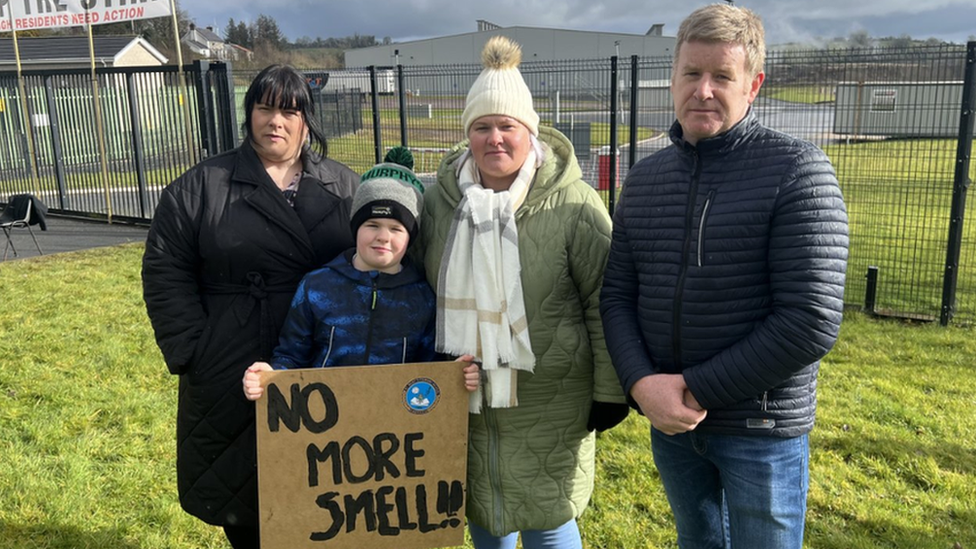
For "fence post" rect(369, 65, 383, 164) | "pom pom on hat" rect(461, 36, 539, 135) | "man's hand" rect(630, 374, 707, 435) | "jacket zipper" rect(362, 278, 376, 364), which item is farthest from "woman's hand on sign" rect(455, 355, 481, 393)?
"fence post" rect(369, 65, 383, 164)

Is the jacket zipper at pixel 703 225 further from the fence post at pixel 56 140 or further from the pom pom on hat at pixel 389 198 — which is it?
the fence post at pixel 56 140

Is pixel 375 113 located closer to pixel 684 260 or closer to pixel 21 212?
pixel 21 212

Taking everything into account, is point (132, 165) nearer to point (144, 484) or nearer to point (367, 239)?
point (144, 484)

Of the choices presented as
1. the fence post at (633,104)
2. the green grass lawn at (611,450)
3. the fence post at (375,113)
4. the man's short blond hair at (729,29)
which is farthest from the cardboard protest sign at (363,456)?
the fence post at (375,113)

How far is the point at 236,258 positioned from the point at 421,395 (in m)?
0.75

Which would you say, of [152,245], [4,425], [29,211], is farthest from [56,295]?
[152,245]

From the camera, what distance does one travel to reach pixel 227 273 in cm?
234

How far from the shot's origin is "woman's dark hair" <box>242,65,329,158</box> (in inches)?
90.7

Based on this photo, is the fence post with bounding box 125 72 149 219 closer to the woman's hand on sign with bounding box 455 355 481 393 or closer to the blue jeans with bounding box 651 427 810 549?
the woman's hand on sign with bounding box 455 355 481 393

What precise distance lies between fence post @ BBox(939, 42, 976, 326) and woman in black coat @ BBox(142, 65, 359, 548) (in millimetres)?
5571

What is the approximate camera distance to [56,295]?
7395mm

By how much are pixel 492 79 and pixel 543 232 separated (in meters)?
0.51

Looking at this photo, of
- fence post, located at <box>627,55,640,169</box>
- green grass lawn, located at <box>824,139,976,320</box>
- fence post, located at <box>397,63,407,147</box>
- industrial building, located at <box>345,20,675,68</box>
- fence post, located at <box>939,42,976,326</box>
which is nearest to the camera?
fence post, located at <box>939,42,976,326</box>

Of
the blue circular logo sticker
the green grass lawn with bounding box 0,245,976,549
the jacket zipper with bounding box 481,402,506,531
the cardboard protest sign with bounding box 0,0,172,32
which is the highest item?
the cardboard protest sign with bounding box 0,0,172,32
